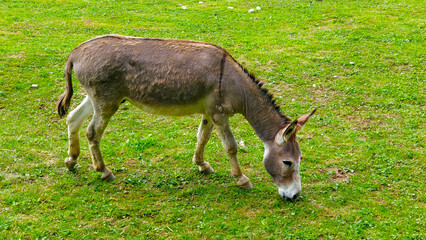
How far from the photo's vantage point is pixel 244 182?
675cm

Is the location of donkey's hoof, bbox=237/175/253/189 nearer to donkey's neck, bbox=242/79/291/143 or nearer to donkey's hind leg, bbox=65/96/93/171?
donkey's neck, bbox=242/79/291/143

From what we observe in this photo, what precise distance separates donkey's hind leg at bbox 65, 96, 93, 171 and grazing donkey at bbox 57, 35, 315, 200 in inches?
13.4

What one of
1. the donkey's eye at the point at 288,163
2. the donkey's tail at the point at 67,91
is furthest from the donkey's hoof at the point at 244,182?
the donkey's tail at the point at 67,91

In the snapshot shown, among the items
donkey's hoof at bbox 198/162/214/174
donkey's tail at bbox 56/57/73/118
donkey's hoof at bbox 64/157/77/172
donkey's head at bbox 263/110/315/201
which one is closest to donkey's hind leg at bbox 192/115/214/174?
donkey's hoof at bbox 198/162/214/174

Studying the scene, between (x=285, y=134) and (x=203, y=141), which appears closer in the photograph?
(x=285, y=134)

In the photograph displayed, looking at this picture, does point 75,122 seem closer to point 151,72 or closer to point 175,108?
point 151,72

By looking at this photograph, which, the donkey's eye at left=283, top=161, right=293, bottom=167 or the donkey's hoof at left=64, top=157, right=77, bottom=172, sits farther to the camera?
the donkey's hoof at left=64, top=157, right=77, bottom=172

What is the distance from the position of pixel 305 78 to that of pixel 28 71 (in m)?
6.93

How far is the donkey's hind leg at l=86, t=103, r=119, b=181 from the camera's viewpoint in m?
6.68

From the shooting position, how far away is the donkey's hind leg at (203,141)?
7.05 meters

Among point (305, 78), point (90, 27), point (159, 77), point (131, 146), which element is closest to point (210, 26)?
point (90, 27)

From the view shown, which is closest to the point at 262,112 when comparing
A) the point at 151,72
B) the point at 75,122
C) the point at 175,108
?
the point at 175,108

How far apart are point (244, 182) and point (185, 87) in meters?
1.71

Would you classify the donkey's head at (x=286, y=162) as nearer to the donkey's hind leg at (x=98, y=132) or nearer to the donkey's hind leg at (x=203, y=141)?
the donkey's hind leg at (x=203, y=141)
